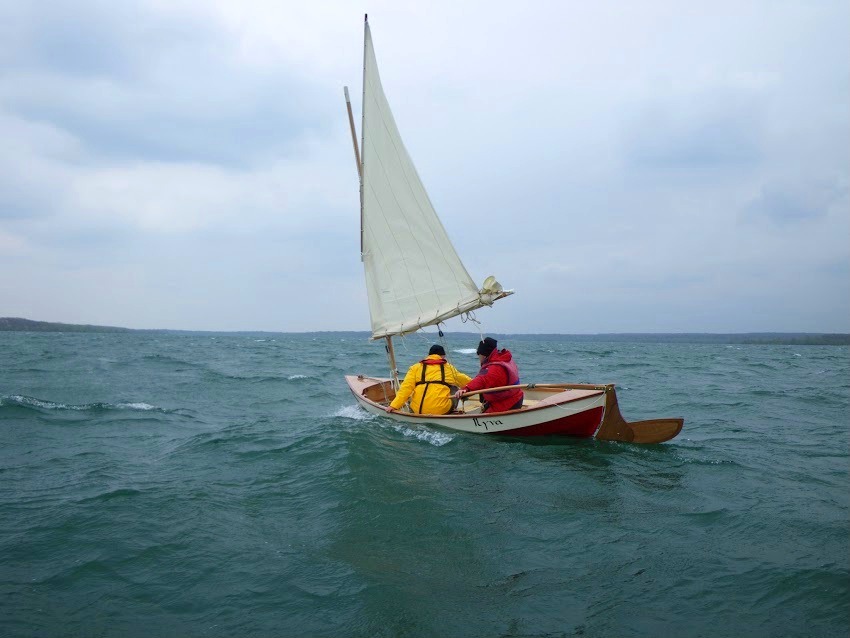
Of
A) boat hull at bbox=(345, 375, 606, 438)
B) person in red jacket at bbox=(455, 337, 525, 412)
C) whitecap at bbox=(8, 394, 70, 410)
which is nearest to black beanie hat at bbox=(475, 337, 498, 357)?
person in red jacket at bbox=(455, 337, 525, 412)

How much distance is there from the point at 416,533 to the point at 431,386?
15.4 feet

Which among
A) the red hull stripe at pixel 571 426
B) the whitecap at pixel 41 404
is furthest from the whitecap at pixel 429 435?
the whitecap at pixel 41 404

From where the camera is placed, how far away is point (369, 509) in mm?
6844

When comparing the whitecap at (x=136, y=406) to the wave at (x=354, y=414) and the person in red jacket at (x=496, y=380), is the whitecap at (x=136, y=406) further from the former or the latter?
the person in red jacket at (x=496, y=380)

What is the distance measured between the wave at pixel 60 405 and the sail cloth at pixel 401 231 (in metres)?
7.87

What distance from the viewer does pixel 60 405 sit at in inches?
570

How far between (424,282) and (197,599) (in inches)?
313

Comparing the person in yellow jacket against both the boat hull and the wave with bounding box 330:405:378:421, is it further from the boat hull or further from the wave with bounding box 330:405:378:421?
the wave with bounding box 330:405:378:421

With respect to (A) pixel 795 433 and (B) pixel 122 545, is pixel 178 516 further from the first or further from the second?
(A) pixel 795 433

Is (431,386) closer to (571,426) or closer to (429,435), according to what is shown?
(429,435)

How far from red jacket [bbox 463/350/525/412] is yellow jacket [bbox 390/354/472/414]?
673 mm

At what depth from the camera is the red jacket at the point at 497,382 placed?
9.91 meters

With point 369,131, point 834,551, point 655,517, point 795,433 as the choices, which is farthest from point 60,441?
point 795,433

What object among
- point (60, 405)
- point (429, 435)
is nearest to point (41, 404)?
point (60, 405)
